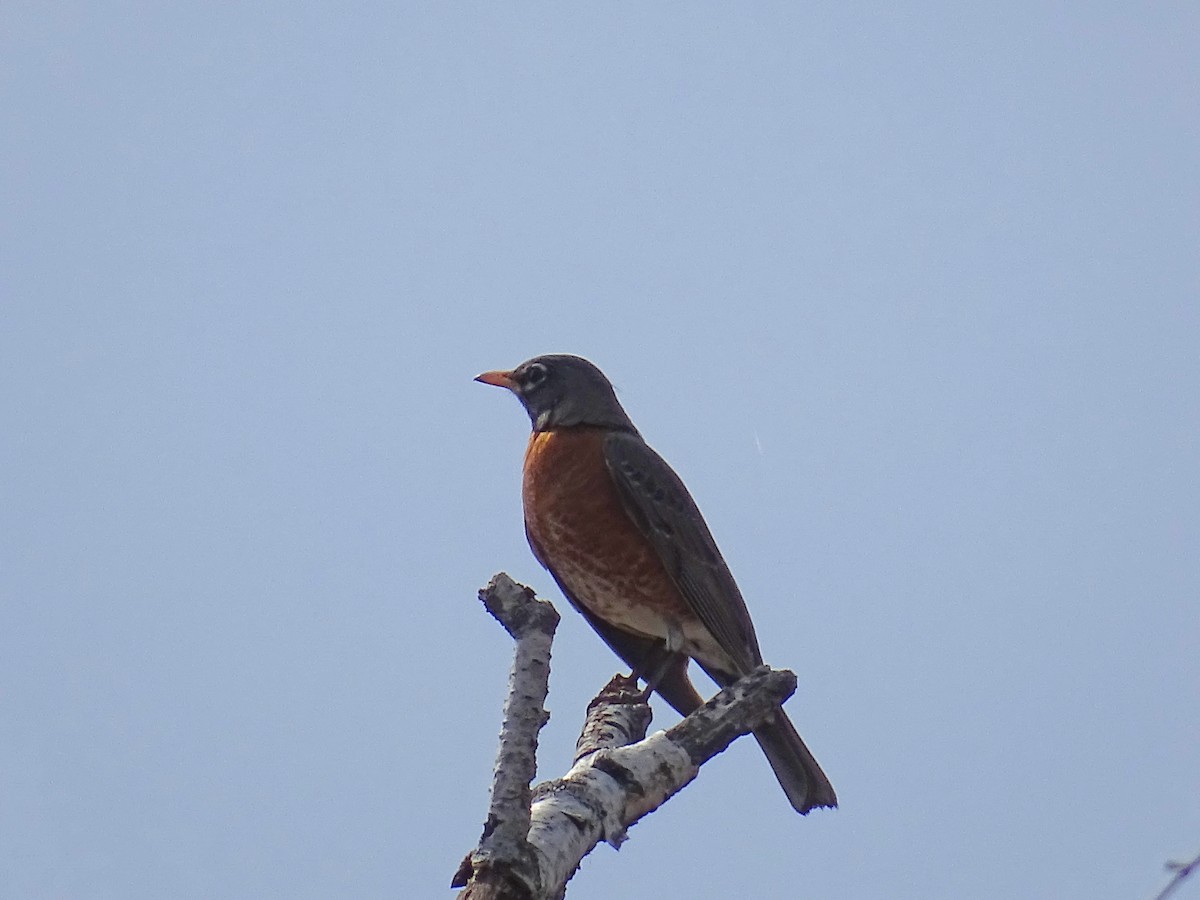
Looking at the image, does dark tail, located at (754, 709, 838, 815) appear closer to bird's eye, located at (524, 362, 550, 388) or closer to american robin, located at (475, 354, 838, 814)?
american robin, located at (475, 354, 838, 814)

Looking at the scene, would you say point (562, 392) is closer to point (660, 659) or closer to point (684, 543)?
point (684, 543)

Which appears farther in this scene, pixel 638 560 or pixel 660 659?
pixel 660 659

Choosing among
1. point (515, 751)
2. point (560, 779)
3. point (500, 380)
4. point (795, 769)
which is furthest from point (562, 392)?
point (515, 751)

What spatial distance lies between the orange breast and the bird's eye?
0.95m

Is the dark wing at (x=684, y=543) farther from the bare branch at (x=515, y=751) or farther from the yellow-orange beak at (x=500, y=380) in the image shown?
the bare branch at (x=515, y=751)

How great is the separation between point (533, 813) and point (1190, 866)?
7.32 feet

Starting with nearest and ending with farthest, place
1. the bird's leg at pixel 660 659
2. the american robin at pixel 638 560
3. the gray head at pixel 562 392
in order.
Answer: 1. the bird's leg at pixel 660 659
2. the american robin at pixel 638 560
3. the gray head at pixel 562 392

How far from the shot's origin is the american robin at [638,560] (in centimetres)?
765

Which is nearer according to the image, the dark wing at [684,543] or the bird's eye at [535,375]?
the dark wing at [684,543]

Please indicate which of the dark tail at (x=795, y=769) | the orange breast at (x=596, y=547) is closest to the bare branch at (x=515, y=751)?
the dark tail at (x=795, y=769)

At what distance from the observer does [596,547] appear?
7.74m

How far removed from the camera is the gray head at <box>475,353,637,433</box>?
8.70 metres

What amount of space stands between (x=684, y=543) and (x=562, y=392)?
1625 mm

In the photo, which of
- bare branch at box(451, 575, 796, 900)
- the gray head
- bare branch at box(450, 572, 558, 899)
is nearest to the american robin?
the gray head
